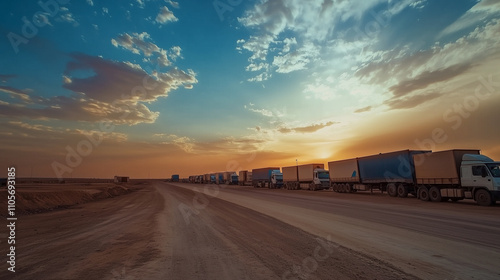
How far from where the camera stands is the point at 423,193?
24.3 metres

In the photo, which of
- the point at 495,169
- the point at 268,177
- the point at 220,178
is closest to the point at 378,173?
the point at 495,169

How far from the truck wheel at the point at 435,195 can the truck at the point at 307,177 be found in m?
20.9

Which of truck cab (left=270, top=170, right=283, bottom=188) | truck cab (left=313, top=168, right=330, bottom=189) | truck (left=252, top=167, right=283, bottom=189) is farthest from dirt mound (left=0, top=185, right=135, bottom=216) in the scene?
truck (left=252, top=167, right=283, bottom=189)

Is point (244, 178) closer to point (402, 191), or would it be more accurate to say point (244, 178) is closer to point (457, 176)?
point (402, 191)

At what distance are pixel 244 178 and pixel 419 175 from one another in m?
56.5

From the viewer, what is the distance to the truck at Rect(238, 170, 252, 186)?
247 ft

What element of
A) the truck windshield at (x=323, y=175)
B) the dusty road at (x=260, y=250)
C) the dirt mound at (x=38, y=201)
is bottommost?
the dusty road at (x=260, y=250)

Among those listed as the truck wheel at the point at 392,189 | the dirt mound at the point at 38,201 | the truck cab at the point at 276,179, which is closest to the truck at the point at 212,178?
the truck cab at the point at 276,179

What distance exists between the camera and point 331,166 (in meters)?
40.5

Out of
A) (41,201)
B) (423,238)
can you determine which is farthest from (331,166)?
(41,201)

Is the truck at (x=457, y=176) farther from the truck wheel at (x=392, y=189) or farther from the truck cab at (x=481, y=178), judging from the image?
the truck wheel at (x=392, y=189)

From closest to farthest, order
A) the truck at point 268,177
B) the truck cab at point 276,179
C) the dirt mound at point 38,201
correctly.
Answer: the dirt mound at point 38,201 < the truck cab at point 276,179 < the truck at point 268,177

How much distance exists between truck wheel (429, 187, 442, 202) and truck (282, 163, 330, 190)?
20906mm

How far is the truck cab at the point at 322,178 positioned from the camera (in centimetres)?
4413
